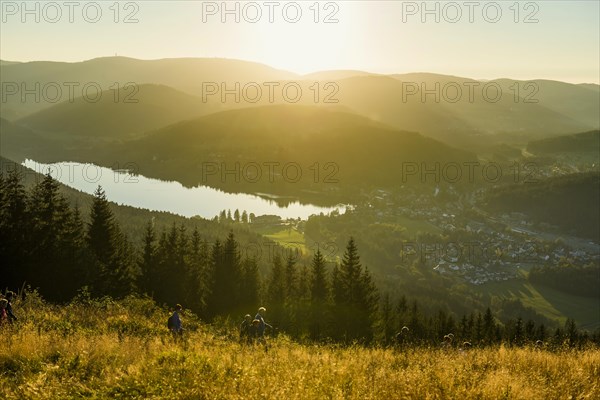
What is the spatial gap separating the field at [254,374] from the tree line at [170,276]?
8322 mm

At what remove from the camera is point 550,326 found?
141 m

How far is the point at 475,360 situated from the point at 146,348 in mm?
8364

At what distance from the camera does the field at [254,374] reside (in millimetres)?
8000

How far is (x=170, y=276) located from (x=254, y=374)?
148 ft

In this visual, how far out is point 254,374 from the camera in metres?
8.91

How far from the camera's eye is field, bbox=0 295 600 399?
8000 mm

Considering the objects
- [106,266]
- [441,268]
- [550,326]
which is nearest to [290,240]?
[441,268]

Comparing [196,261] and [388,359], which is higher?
[388,359]

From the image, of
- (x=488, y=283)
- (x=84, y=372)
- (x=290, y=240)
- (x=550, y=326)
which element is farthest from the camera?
(x=290, y=240)

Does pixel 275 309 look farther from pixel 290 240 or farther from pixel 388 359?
pixel 290 240

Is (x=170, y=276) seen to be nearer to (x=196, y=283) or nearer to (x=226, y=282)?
(x=196, y=283)

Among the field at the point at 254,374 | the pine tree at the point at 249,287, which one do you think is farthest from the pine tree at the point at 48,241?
the pine tree at the point at 249,287

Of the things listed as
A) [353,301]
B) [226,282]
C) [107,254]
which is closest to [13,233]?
[107,254]

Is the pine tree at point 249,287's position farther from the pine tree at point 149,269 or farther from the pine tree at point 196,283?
the pine tree at point 149,269
